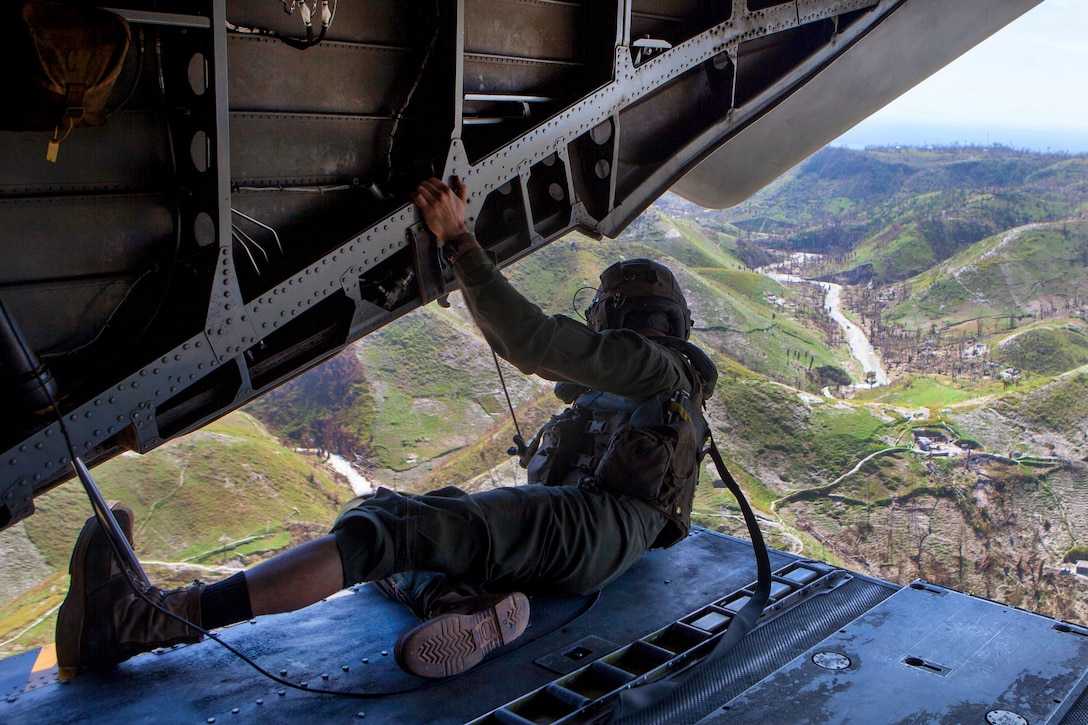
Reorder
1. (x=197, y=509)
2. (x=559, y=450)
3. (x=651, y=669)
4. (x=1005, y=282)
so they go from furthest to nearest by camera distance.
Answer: (x=1005, y=282), (x=197, y=509), (x=559, y=450), (x=651, y=669)

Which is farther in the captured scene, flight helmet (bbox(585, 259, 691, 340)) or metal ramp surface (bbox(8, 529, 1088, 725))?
flight helmet (bbox(585, 259, 691, 340))

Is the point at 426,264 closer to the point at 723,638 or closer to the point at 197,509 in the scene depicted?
the point at 723,638

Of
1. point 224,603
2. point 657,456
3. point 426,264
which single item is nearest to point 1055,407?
point 657,456

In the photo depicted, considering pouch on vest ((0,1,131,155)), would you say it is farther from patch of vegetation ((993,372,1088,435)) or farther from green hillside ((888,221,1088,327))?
green hillside ((888,221,1088,327))

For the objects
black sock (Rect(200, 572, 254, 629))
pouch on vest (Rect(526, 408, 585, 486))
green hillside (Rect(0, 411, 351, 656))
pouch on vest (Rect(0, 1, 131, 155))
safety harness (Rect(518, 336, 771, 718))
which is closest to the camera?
pouch on vest (Rect(0, 1, 131, 155))

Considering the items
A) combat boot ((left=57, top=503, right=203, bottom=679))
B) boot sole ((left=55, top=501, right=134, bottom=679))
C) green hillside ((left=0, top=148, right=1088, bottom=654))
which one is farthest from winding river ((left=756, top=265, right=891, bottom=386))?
boot sole ((left=55, top=501, right=134, bottom=679))

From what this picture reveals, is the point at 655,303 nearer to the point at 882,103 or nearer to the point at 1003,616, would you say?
the point at 1003,616
